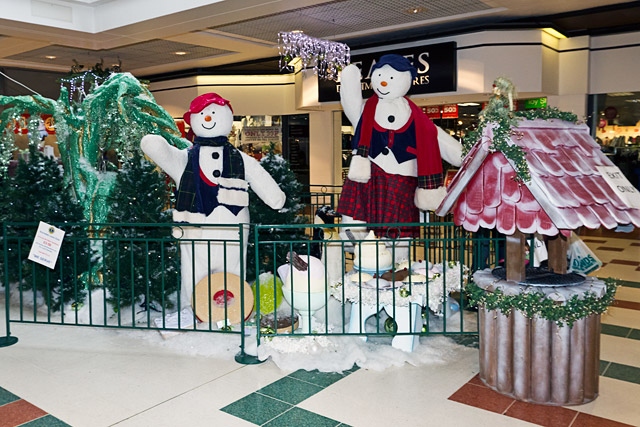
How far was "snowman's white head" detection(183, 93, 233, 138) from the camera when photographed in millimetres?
4684

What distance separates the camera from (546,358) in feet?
10.1

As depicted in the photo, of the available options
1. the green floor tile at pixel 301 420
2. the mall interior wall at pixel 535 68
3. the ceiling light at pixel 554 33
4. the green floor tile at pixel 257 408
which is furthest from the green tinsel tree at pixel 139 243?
the ceiling light at pixel 554 33

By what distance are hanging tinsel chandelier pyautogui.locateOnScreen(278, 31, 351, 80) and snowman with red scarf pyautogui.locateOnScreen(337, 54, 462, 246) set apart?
4330 mm

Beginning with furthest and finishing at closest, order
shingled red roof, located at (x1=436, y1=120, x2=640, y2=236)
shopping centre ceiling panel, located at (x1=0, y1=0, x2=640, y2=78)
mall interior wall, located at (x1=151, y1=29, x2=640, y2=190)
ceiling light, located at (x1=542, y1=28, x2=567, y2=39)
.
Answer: ceiling light, located at (x1=542, y1=28, x2=567, y2=39) → mall interior wall, located at (x1=151, y1=29, x2=640, y2=190) → shopping centre ceiling panel, located at (x1=0, y1=0, x2=640, y2=78) → shingled red roof, located at (x1=436, y1=120, x2=640, y2=236)

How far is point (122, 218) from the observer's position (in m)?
4.78

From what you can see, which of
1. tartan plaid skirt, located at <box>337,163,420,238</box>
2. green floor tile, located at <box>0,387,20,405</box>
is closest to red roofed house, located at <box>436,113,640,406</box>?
tartan plaid skirt, located at <box>337,163,420,238</box>

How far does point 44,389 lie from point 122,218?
1657 mm

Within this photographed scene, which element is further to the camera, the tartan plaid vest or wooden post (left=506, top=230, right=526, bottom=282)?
the tartan plaid vest

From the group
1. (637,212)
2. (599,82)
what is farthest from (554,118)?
(599,82)

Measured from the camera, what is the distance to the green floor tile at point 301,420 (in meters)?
2.97

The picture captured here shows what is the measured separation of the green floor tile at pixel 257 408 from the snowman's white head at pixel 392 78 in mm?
2653

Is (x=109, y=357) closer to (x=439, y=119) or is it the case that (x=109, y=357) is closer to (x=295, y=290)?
(x=295, y=290)

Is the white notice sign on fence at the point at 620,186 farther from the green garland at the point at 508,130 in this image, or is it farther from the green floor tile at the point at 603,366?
the green floor tile at the point at 603,366

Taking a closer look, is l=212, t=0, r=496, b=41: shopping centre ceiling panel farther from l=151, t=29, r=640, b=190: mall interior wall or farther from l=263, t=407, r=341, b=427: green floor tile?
l=263, t=407, r=341, b=427: green floor tile
